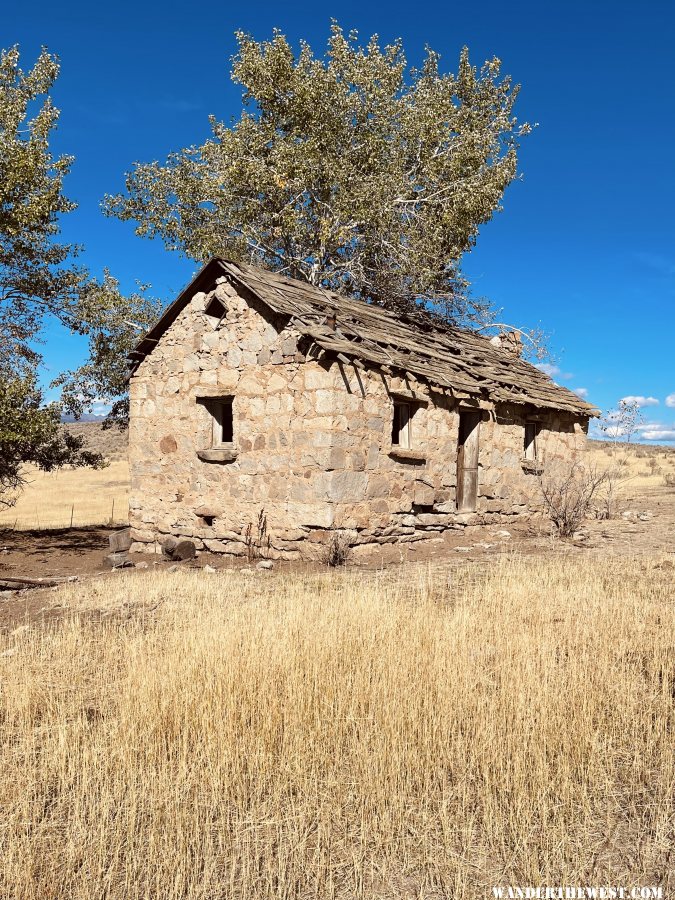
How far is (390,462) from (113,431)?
159 feet

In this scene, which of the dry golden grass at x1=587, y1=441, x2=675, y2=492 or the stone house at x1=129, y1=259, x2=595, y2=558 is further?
the dry golden grass at x1=587, y1=441, x2=675, y2=492

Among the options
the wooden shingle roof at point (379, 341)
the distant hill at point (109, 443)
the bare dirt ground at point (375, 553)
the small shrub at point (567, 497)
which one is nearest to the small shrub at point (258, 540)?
the bare dirt ground at point (375, 553)

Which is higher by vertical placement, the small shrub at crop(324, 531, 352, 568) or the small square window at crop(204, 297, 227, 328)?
the small square window at crop(204, 297, 227, 328)

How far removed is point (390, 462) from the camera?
11.8 m

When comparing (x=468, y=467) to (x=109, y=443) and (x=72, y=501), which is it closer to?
(x=72, y=501)

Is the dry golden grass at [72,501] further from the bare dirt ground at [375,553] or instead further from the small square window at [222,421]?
the small square window at [222,421]

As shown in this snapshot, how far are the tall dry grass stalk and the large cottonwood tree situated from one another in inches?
633

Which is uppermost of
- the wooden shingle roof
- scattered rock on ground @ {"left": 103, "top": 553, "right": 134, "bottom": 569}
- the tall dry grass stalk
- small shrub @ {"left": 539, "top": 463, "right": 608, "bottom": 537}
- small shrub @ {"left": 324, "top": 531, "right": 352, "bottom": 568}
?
the wooden shingle roof

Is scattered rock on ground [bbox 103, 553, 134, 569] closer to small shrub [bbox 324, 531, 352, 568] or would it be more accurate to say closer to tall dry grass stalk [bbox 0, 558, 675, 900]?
small shrub [bbox 324, 531, 352, 568]

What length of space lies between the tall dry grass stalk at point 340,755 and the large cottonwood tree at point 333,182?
52.7 ft

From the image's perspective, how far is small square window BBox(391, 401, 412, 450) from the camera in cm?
1243

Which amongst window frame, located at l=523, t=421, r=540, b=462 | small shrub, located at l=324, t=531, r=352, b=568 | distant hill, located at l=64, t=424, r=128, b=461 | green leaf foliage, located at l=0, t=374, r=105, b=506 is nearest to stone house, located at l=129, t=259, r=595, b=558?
small shrub, located at l=324, t=531, r=352, b=568

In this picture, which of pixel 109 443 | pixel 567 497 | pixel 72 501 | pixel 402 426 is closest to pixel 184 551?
pixel 402 426

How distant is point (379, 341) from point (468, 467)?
3411 millimetres
